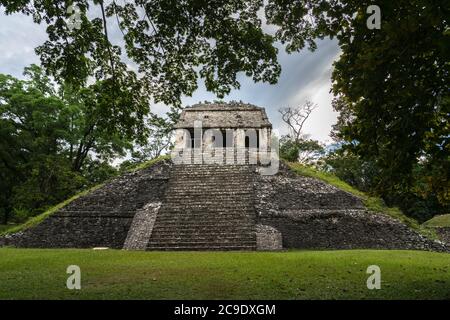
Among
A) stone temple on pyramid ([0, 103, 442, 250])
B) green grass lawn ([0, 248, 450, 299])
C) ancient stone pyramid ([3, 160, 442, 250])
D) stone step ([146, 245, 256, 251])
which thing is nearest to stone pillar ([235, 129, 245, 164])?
stone temple on pyramid ([0, 103, 442, 250])

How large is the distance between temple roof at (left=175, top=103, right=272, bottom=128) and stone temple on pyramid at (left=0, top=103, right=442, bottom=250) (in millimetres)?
4109

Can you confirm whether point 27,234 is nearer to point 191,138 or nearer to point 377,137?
point 191,138

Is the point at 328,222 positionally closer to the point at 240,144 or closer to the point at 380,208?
the point at 380,208

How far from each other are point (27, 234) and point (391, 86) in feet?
48.1

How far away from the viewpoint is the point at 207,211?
50.9ft

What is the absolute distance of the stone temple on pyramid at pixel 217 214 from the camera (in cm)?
1416

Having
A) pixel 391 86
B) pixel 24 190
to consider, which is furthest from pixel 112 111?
pixel 24 190

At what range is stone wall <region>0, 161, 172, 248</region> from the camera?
1548cm

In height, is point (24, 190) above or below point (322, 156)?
below

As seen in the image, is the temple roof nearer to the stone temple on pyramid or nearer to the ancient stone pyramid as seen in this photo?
the stone temple on pyramid

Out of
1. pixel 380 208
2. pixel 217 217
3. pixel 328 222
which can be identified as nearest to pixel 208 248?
pixel 217 217

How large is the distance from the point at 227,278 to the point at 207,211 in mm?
8334

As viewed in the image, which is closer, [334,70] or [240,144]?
[334,70]

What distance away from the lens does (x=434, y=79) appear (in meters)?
5.96
